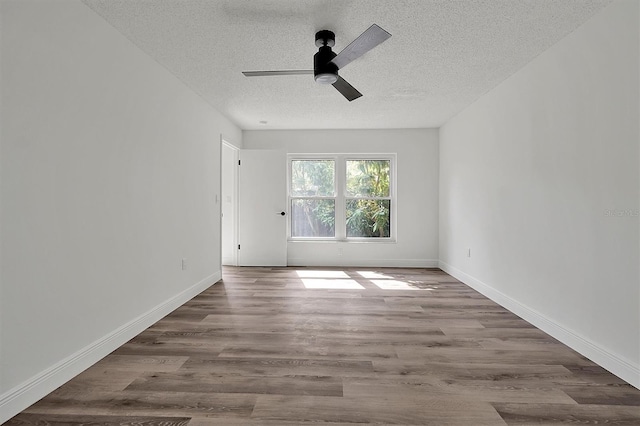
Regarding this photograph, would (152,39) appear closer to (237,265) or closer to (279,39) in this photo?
(279,39)

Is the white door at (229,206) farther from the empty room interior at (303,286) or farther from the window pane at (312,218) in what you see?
the empty room interior at (303,286)

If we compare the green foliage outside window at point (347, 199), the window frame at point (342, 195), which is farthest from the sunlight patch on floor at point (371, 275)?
the green foliage outside window at point (347, 199)

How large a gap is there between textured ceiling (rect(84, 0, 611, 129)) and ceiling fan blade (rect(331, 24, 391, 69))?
0.86 feet

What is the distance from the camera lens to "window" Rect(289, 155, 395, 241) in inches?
231

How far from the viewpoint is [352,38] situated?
260 centimetres

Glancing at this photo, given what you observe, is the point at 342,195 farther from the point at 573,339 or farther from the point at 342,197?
the point at 573,339

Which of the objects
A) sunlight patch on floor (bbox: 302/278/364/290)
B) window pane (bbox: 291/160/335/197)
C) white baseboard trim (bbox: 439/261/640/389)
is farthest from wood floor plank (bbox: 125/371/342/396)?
window pane (bbox: 291/160/335/197)

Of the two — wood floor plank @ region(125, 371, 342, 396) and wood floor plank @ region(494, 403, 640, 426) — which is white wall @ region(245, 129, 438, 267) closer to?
wood floor plank @ region(125, 371, 342, 396)

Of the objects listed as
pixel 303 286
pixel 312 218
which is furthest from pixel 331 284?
pixel 312 218

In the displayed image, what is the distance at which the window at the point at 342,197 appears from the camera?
587 cm

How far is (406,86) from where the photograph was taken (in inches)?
144

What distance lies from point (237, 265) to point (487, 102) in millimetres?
4205

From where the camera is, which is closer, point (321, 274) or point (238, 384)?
point (238, 384)

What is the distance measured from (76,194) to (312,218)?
13.4 ft
